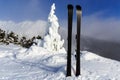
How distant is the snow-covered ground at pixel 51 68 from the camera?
17219 millimetres

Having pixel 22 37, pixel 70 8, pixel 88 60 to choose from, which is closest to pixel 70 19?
pixel 70 8

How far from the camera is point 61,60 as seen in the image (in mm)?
23078

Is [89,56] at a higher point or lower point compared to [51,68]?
higher

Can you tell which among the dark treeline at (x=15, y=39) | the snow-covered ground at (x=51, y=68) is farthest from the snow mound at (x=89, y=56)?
the dark treeline at (x=15, y=39)

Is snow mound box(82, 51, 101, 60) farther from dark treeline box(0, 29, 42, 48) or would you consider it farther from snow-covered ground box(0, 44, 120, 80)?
dark treeline box(0, 29, 42, 48)

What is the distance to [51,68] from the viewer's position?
20375 millimetres

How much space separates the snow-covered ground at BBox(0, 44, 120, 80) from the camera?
1722 cm

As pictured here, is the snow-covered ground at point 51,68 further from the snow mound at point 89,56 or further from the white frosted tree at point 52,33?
the white frosted tree at point 52,33

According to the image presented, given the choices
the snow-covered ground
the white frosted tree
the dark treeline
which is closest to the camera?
the snow-covered ground

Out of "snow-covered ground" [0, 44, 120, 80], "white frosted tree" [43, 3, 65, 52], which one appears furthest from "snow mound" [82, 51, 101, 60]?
"white frosted tree" [43, 3, 65, 52]

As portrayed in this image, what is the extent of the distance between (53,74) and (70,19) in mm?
3513

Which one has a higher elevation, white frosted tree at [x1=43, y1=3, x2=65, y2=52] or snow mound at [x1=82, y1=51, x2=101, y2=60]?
white frosted tree at [x1=43, y1=3, x2=65, y2=52]

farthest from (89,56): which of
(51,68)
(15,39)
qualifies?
(15,39)

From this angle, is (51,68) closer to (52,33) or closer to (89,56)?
(89,56)
